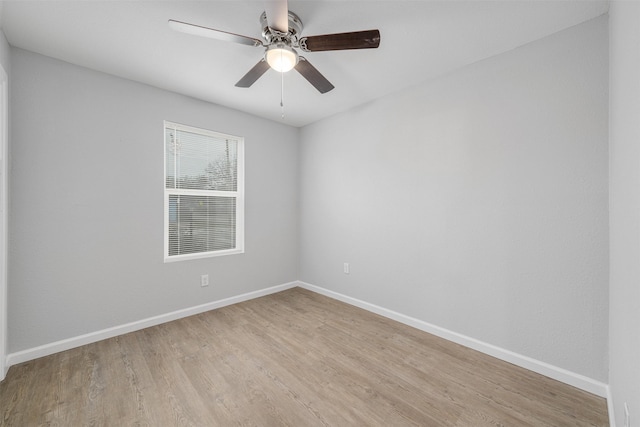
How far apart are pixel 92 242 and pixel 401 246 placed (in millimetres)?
2950

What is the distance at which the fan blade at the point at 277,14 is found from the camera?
133 centimetres

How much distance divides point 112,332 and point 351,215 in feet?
8.90

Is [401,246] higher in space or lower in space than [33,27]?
lower

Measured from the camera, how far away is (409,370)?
Answer: 6.36 ft

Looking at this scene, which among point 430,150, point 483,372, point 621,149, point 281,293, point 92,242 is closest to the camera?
point 621,149

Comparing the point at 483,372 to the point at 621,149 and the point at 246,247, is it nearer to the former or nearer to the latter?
the point at 621,149

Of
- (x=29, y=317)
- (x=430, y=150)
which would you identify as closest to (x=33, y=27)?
(x=29, y=317)

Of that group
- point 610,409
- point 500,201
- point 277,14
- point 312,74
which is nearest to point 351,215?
point 500,201

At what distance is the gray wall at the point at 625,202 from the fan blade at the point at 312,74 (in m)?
1.52

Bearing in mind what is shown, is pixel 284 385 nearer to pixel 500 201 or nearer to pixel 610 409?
pixel 610 409

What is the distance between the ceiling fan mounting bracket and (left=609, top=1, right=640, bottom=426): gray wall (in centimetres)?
158

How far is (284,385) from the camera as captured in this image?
177cm

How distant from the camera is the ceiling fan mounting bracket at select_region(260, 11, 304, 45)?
1596 mm

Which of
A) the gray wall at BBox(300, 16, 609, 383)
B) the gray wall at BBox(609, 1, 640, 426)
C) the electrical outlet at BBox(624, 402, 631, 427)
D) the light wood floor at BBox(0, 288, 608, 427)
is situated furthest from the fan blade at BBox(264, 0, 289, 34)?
the electrical outlet at BBox(624, 402, 631, 427)
